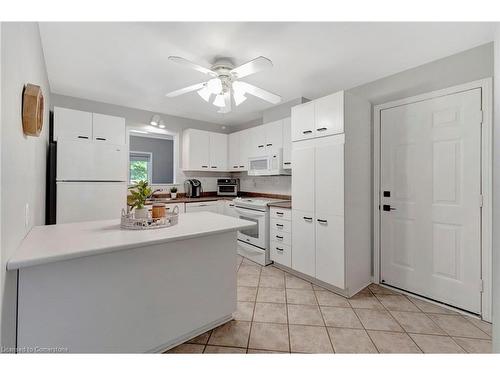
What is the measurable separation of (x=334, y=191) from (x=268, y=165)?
4.58 ft

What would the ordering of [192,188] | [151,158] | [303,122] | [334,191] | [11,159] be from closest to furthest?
[11,159], [334,191], [303,122], [192,188], [151,158]

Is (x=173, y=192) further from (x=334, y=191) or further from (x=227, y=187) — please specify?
A: (x=334, y=191)

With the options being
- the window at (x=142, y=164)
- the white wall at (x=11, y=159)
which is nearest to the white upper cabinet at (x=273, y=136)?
the white wall at (x=11, y=159)

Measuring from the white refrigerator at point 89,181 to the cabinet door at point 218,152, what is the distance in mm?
1647

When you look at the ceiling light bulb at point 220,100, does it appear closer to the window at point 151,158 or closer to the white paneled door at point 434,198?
the white paneled door at point 434,198

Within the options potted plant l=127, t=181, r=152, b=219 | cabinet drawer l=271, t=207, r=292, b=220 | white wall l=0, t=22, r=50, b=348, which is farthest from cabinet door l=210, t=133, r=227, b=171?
white wall l=0, t=22, r=50, b=348

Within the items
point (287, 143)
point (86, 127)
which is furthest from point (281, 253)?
point (86, 127)

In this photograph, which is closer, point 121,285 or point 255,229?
point 121,285

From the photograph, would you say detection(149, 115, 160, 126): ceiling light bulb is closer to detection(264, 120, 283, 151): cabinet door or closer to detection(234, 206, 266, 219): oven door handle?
detection(264, 120, 283, 151): cabinet door

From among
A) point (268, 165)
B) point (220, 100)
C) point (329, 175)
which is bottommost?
point (329, 175)

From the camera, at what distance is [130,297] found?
135cm

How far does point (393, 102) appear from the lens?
2.47 metres

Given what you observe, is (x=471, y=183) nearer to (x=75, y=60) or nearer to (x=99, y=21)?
(x=99, y=21)

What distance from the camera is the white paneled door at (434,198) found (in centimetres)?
199
